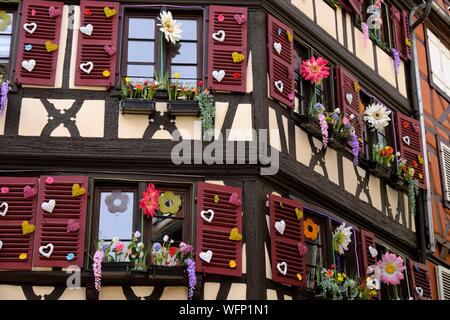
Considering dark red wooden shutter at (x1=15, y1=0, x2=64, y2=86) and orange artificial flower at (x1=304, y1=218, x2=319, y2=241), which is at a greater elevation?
dark red wooden shutter at (x1=15, y1=0, x2=64, y2=86)

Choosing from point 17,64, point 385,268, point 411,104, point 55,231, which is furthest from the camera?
point 411,104

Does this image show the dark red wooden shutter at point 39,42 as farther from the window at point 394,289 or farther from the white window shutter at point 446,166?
the white window shutter at point 446,166

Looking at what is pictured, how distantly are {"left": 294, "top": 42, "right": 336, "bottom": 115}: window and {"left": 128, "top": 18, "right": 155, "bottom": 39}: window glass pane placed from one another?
7.14ft

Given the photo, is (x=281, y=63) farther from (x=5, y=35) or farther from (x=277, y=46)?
(x=5, y=35)

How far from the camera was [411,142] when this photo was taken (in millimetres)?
17719

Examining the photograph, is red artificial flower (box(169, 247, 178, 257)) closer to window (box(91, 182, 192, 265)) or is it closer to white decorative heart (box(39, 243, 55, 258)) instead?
window (box(91, 182, 192, 265))

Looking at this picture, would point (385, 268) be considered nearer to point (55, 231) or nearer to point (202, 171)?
point (202, 171)

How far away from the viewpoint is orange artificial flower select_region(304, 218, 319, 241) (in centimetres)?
1447

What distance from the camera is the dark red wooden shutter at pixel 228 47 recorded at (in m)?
14.1

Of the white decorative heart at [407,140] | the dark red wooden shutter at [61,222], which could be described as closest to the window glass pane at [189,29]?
the dark red wooden shutter at [61,222]

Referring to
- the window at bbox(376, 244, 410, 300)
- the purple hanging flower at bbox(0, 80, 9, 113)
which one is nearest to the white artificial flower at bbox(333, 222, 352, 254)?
the window at bbox(376, 244, 410, 300)

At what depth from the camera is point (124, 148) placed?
44.7 ft
